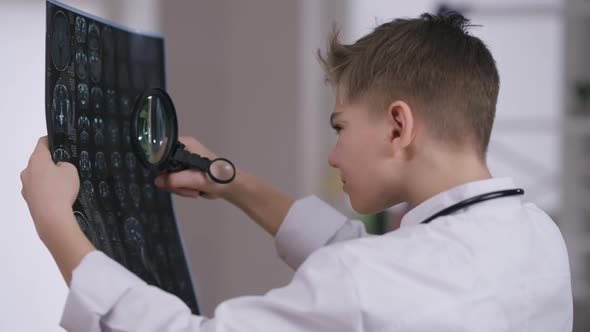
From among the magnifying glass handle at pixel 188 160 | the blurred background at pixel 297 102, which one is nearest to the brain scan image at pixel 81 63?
the magnifying glass handle at pixel 188 160

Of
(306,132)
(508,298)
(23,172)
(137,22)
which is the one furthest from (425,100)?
(306,132)

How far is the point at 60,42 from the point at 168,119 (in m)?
0.25

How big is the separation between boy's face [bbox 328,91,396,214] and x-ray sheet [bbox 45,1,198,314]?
0.34 metres

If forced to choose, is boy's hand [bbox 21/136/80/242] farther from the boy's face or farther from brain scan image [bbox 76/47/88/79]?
the boy's face

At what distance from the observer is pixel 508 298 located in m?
0.95

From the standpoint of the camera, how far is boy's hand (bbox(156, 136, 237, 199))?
1.28 metres

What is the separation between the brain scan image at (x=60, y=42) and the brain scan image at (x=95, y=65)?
0.08 m

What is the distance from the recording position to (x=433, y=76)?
3.53ft

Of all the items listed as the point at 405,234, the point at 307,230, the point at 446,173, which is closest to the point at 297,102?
the point at 307,230

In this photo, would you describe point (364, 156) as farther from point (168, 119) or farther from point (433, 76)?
point (168, 119)

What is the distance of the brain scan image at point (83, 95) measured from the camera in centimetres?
105

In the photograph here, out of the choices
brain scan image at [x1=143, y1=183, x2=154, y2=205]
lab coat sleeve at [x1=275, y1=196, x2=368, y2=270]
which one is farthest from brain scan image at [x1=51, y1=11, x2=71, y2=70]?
lab coat sleeve at [x1=275, y1=196, x2=368, y2=270]

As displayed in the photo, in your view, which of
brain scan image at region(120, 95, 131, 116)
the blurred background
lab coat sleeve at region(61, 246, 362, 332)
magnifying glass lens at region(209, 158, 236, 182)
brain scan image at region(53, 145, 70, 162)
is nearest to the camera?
lab coat sleeve at region(61, 246, 362, 332)

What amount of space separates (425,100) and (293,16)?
173 centimetres
